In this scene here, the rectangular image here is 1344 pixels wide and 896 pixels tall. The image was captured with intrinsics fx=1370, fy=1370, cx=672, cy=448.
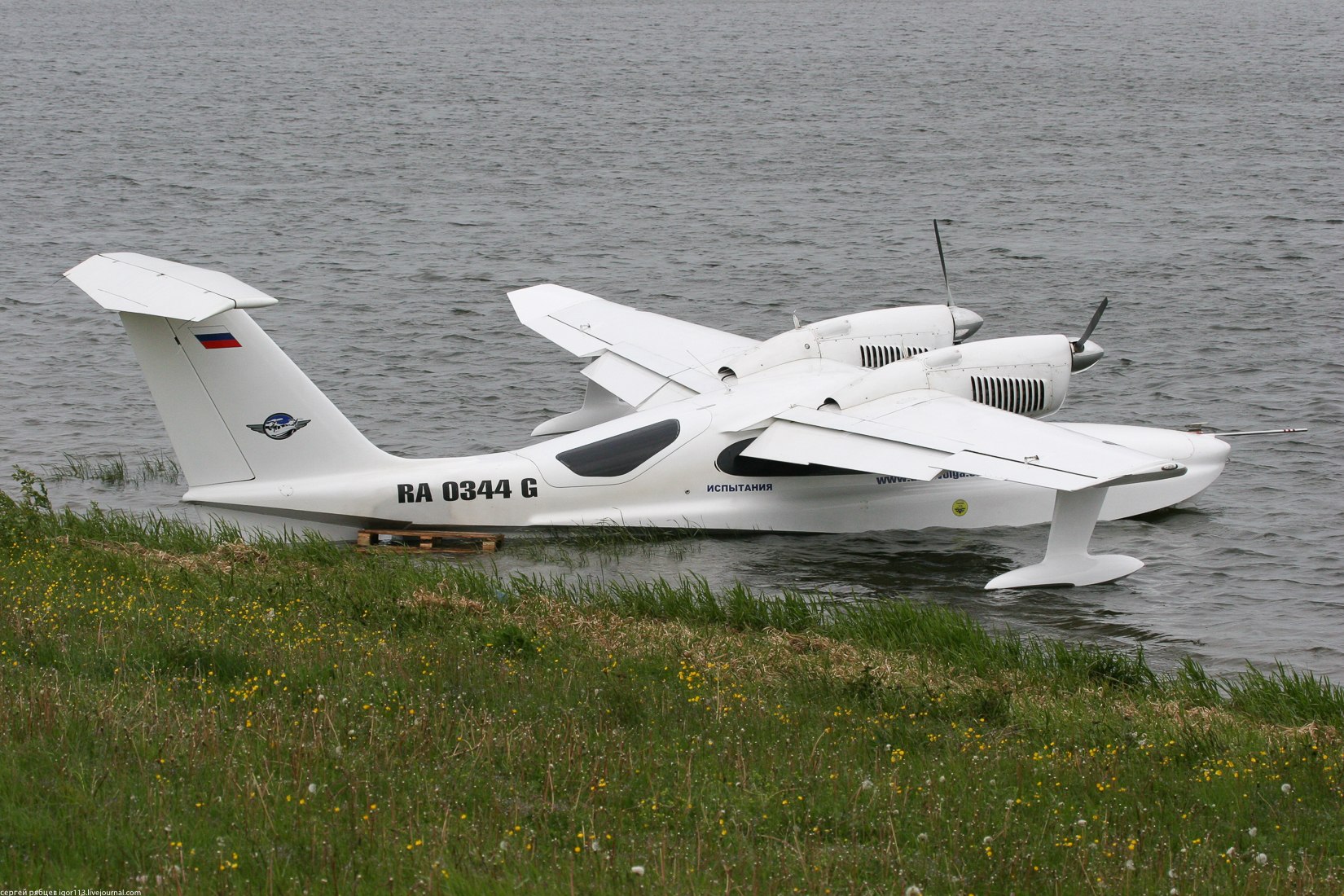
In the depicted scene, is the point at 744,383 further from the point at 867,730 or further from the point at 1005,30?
the point at 1005,30

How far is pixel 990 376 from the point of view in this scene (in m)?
20.0

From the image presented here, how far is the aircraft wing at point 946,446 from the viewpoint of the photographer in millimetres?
16109

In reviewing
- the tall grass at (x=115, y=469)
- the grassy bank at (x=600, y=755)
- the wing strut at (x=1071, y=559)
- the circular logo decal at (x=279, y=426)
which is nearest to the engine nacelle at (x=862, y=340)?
the wing strut at (x=1071, y=559)

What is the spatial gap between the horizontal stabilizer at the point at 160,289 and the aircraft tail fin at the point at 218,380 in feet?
0.04

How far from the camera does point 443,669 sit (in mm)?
10758

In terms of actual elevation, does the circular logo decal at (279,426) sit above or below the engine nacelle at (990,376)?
above

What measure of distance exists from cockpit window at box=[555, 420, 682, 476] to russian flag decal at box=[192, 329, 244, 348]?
14.8 feet

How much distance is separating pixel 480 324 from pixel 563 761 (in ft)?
84.2

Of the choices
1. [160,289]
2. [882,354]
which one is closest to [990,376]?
[882,354]

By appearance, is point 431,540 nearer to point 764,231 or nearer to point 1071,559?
point 1071,559

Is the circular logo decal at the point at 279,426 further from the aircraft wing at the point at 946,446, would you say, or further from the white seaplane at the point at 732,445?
the aircraft wing at the point at 946,446

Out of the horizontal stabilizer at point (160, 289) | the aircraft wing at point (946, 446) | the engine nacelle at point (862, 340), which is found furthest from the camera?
the engine nacelle at point (862, 340)

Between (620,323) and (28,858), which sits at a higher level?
(620,323)

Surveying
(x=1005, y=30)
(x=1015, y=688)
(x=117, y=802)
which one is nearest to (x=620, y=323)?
(x=1015, y=688)
